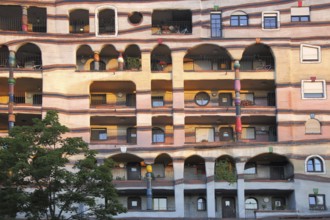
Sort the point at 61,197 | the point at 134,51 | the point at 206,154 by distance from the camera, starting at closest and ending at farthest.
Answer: the point at 61,197 → the point at 206,154 → the point at 134,51

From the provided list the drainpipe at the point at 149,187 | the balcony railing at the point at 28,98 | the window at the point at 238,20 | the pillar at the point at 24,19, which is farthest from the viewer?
the window at the point at 238,20

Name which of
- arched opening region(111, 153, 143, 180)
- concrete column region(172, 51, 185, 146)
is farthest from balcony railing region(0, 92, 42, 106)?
concrete column region(172, 51, 185, 146)

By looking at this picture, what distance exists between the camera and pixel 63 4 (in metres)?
57.3

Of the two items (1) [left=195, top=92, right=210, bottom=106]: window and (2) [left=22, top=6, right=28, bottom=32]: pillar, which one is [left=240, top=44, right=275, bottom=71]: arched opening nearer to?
(1) [left=195, top=92, right=210, bottom=106]: window

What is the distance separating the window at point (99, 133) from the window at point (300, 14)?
17.7m

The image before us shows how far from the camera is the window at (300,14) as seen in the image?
57.7 m

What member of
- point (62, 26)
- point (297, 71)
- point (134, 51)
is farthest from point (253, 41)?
point (62, 26)

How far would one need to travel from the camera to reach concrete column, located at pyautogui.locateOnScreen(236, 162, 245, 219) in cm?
5319

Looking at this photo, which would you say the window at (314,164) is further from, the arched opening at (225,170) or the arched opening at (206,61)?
the arched opening at (206,61)

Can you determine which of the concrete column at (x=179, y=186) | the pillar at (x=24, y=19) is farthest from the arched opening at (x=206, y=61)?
the pillar at (x=24, y=19)

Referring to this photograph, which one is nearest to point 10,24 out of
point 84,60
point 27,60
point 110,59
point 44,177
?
point 27,60

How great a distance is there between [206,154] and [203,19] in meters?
11.2

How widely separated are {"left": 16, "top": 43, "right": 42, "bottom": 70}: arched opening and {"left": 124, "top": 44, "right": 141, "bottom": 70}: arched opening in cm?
705

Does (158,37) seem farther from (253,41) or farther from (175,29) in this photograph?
(253,41)
